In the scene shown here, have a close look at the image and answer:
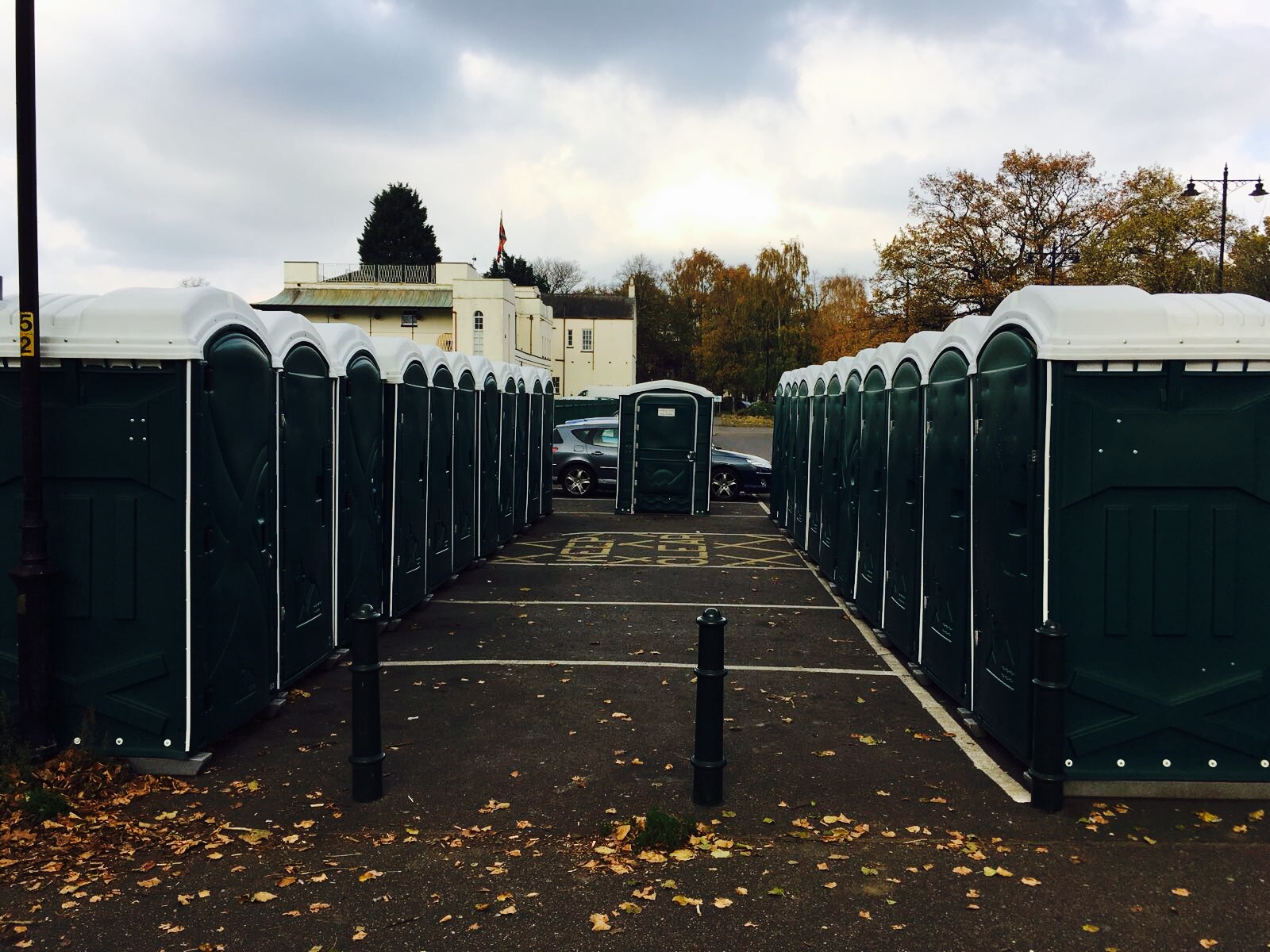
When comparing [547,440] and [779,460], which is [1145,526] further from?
[547,440]

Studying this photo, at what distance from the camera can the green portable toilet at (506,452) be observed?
15305 mm

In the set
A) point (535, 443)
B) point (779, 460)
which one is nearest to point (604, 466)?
point (535, 443)

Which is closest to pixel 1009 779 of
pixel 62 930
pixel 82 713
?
pixel 62 930

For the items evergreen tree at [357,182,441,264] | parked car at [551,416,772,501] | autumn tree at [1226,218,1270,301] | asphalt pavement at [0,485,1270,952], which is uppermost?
evergreen tree at [357,182,441,264]

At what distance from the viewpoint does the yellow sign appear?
560 centimetres

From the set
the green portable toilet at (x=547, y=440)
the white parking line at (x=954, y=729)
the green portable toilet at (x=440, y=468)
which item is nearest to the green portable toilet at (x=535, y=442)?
the green portable toilet at (x=547, y=440)

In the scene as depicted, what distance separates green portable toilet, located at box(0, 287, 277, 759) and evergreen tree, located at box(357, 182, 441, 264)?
259 ft

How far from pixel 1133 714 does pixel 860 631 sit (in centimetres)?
448

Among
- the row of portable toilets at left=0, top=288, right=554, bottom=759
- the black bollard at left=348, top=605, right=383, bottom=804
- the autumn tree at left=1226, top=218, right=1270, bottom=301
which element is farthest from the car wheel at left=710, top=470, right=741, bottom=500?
the autumn tree at left=1226, top=218, right=1270, bottom=301

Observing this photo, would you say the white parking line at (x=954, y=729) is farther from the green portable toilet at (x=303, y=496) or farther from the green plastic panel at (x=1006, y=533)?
the green portable toilet at (x=303, y=496)

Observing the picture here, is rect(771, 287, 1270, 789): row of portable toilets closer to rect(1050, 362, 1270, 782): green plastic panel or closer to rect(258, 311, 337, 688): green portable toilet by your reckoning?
rect(1050, 362, 1270, 782): green plastic panel

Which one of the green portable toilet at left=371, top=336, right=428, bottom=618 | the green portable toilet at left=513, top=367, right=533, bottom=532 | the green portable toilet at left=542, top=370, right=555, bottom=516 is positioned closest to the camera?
the green portable toilet at left=371, top=336, right=428, bottom=618

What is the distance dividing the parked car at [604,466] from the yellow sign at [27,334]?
18.3 meters

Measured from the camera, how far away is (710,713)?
5.47 meters
